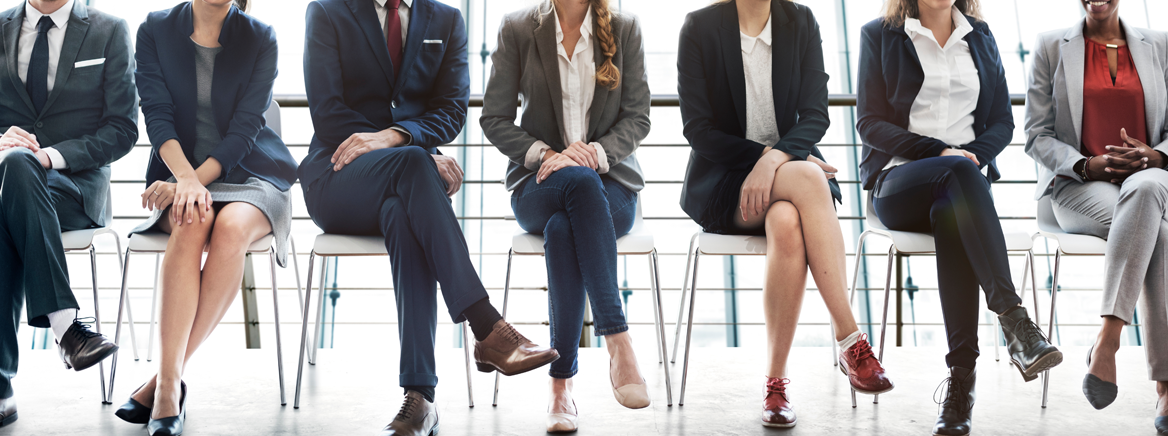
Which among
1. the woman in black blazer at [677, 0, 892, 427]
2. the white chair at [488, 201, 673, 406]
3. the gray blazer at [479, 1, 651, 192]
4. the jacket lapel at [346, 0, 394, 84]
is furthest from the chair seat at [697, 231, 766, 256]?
the jacket lapel at [346, 0, 394, 84]

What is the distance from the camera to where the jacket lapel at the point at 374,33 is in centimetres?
197

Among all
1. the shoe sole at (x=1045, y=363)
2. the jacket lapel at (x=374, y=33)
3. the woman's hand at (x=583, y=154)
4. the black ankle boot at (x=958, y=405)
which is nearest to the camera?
the shoe sole at (x=1045, y=363)

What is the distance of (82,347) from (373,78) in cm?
95

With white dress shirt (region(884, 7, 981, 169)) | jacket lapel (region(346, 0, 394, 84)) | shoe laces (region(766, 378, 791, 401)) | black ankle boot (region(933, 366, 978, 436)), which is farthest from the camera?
white dress shirt (region(884, 7, 981, 169))

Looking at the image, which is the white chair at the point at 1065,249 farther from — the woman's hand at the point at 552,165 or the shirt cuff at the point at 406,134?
the shirt cuff at the point at 406,134

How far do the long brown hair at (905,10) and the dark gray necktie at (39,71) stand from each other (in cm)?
245

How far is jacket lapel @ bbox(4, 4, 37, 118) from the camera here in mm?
2043

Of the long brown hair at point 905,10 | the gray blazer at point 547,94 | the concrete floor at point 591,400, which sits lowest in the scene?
the concrete floor at point 591,400

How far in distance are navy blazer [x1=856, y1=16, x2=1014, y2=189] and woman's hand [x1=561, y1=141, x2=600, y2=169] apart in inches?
31.8

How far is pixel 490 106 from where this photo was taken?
2.02m

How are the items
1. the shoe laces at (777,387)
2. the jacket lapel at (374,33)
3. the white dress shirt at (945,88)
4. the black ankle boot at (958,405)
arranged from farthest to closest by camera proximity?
→ 1. the white dress shirt at (945,88)
2. the jacket lapel at (374,33)
3. the shoe laces at (777,387)
4. the black ankle boot at (958,405)

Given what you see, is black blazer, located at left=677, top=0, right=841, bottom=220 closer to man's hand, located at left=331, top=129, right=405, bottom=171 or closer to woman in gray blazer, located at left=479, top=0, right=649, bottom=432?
woman in gray blazer, located at left=479, top=0, right=649, bottom=432

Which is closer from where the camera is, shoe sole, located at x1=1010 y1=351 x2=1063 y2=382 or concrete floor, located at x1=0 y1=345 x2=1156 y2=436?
shoe sole, located at x1=1010 y1=351 x2=1063 y2=382

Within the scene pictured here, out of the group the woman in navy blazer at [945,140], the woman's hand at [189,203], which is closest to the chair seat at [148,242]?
the woman's hand at [189,203]
